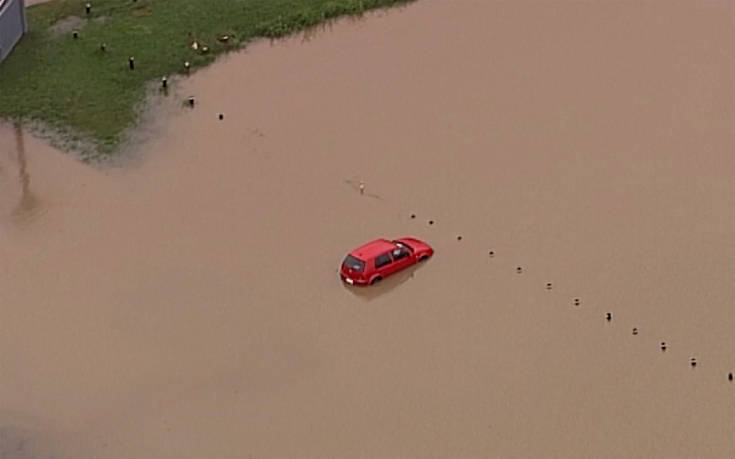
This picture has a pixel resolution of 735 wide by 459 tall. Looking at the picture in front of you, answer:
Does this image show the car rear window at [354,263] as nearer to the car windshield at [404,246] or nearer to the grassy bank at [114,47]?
the car windshield at [404,246]

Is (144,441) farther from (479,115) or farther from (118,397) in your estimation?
(479,115)

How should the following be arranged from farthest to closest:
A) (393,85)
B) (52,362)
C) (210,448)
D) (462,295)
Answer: (393,85)
(462,295)
(52,362)
(210,448)

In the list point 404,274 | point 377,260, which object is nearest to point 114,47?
point 377,260

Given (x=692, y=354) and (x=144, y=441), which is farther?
(x=692, y=354)

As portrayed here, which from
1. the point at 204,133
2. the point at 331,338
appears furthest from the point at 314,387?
the point at 204,133

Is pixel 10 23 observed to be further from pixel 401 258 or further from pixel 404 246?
pixel 401 258

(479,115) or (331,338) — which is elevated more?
(479,115)

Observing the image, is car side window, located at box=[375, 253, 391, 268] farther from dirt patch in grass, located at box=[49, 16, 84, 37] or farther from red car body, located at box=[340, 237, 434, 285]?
dirt patch in grass, located at box=[49, 16, 84, 37]
